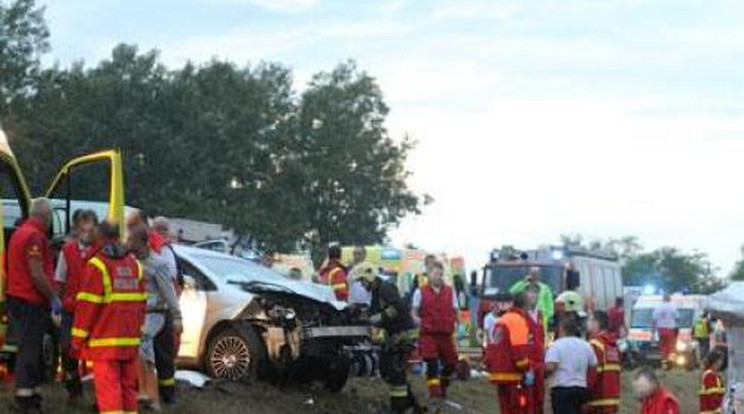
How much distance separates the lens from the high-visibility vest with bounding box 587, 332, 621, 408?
40.9ft

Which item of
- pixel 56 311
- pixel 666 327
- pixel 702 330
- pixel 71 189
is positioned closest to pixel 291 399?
pixel 71 189

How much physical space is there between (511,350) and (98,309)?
4.46 m

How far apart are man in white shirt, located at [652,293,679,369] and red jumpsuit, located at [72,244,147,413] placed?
25.6 meters

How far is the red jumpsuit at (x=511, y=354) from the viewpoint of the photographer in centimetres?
1267

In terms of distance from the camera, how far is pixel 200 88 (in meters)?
64.9

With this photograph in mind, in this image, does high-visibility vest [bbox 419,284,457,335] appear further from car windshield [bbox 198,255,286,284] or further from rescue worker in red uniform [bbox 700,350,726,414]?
rescue worker in red uniform [bbox 700,350,726,414]

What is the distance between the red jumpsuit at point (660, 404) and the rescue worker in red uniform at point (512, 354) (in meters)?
2.71

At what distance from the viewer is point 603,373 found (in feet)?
41.0

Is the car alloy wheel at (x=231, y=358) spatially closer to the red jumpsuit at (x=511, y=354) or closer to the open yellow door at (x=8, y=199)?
the open yellow door at (x=8, y=199)

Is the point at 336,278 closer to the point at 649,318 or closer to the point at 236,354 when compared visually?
the point at 236,354

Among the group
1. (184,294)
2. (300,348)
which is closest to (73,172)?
(184,294)

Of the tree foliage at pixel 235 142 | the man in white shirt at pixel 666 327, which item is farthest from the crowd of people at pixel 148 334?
the tree foliage at pixel 235 142

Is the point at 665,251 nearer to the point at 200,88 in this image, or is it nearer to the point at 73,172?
the point at 200,88

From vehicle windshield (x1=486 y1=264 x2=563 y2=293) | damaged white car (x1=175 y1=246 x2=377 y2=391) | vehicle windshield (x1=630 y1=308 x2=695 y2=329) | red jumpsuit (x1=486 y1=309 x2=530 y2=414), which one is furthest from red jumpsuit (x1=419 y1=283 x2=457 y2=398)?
vehicle windshield (x1=630 y1=308 x2=695 y2=329)
